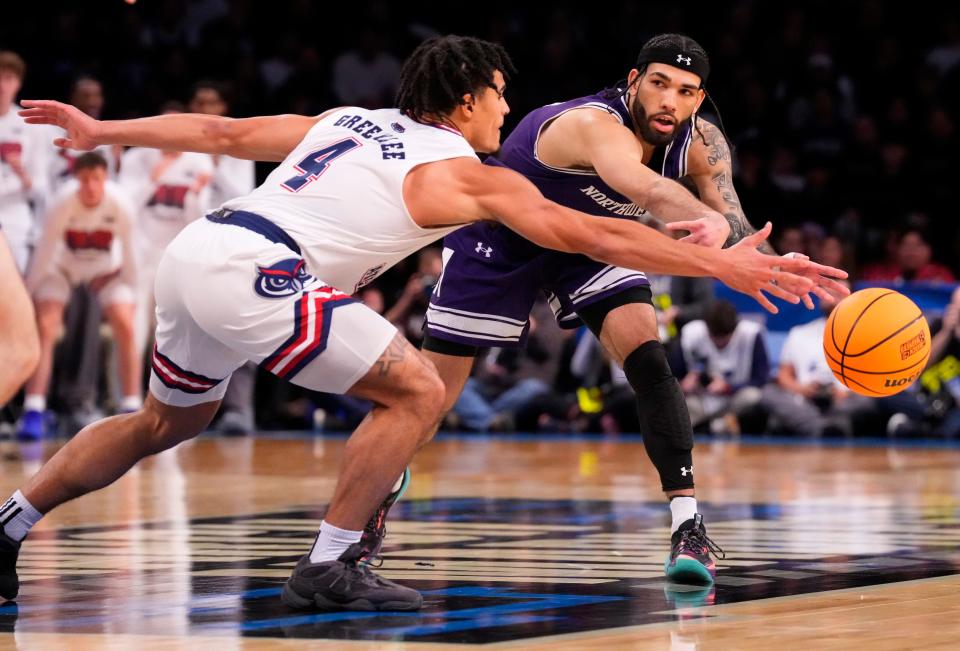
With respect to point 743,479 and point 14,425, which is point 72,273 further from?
point 743,479

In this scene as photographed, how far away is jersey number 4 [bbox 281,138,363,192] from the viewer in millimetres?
4945

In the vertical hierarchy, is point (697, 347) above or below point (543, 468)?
above

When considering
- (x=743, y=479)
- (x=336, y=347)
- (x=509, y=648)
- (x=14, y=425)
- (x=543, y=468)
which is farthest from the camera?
(x=14, y=425)

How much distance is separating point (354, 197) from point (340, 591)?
1.12 metres

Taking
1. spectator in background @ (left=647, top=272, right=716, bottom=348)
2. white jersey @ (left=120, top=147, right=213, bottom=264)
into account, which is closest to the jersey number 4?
white jersey @ (left=120, top=147, right=213, bottom=264)

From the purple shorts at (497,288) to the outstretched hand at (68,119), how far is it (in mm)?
1411

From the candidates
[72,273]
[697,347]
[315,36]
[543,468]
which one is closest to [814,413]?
[697,347]

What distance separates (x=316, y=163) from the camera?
497 cm

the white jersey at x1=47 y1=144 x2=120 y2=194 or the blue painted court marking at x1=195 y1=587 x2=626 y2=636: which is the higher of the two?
the white jersey at x1=47 y1=144 x2=120 y2=194

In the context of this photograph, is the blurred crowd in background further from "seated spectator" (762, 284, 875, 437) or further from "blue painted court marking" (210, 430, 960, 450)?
"blue painted court marking" (210, 430, 960, 450)

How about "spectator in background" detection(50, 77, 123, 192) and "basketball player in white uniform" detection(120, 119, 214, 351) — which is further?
"basketball player in white uniform" detection(120, 119, 214, 351)

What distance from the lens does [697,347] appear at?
13.8 metres

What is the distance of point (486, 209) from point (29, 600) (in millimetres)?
1797

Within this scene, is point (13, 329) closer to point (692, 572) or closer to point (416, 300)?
point (692, 572)
